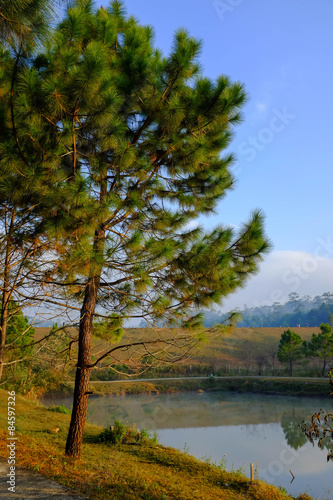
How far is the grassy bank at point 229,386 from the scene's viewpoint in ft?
70.6

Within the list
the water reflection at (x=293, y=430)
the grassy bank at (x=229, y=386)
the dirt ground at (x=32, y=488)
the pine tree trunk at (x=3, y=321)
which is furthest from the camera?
the grassy bank at (x=229, y=386)

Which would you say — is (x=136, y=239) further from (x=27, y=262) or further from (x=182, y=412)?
(x=182, y=412)

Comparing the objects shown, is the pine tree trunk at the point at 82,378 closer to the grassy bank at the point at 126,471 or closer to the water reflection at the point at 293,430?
the grassy bank at the point at 126,471

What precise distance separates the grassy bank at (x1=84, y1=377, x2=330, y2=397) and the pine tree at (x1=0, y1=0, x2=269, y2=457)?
56.7 ft

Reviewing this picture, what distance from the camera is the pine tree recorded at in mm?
4488

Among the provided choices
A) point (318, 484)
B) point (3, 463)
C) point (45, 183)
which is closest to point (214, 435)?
point (318, 484)

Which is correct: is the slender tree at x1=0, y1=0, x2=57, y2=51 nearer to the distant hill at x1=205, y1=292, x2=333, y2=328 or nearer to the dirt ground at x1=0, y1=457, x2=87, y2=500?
the dirt ground at x1=0, y1=457, x2=87, y2=500

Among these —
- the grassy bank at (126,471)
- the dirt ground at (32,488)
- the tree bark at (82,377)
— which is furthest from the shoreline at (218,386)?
the dirt ground at (32,488)

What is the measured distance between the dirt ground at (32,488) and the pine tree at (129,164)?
116cm

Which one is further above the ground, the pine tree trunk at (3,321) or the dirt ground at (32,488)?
the pine tree trunk at (3,321)

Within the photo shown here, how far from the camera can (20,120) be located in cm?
457

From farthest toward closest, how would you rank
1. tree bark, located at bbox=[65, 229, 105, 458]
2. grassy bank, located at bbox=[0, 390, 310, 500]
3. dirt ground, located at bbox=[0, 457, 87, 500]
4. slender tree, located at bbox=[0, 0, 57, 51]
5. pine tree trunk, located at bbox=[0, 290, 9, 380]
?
tree bark, located at bbox=[65, 229, 105, 458] < pine tree trunk, located at bbox=[0, 290, 9, 380] < grassy bank, located at bbox=[0, 390, 310, 500] < dirt ground, located at bbox=[0, 457, 87, 500] < slender tree, located at bbox=[0, 0, 57, 51]

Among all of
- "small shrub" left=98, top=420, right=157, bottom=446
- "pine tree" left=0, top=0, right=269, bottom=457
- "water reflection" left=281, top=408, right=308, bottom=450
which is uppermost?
"pine tree" left=0, top=0, right=269, bottom=457

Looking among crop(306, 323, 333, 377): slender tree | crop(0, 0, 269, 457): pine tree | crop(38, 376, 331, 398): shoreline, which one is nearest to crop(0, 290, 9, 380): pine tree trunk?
crop(0, 0, 269, 457): pine tree
